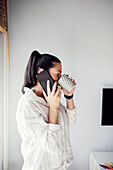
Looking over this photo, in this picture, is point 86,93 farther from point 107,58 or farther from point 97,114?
point 107,58

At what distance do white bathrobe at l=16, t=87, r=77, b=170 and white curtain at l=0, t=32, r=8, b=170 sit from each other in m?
0.73

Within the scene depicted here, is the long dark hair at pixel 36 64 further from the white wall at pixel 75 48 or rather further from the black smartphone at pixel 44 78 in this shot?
the white wall at pixel 75 48

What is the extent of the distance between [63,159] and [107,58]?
1186mm

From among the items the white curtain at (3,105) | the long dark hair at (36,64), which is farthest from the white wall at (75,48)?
the long dark hair at (36,64)

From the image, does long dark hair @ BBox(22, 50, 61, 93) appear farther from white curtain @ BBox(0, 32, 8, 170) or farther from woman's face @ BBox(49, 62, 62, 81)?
white curtain @ BBox(0, 32, 8, 170)

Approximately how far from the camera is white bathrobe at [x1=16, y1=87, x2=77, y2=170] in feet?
3.26

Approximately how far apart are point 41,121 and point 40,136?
8 centimetres

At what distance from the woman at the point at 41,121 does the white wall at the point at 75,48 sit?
0.76m

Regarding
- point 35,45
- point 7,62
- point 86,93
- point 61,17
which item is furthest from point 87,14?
point 7,62

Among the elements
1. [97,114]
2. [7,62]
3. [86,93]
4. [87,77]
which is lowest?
[97,114]

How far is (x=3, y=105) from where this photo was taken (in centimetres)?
179

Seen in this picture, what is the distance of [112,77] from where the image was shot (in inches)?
75.0

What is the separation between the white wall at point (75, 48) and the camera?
1.81m

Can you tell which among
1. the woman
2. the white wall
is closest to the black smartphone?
the woman
